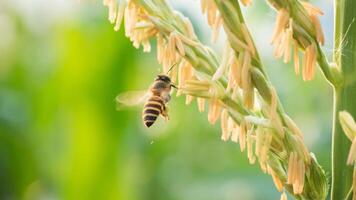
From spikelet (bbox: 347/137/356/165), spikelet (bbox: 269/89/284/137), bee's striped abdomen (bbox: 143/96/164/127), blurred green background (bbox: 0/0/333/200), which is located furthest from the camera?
blurred green background (bbox: 0/0/333/200)

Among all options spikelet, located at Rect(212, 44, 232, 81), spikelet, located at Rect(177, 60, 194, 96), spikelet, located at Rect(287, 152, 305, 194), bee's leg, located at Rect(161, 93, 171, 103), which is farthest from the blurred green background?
spikelet, located at Rect(287, 152, 305, 194)

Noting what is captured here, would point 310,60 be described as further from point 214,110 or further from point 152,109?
point 152,109

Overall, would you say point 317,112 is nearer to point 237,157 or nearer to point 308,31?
point 237,157

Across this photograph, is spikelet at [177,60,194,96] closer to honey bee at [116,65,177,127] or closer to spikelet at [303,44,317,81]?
spikelet at [303,44,317,81]

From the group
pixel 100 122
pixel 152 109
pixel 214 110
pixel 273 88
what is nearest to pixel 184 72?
pixel 214 110

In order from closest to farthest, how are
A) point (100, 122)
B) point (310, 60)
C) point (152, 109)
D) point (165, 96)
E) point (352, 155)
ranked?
1. point (352, 155)
2. point (310, 60)
3. point (152, 109)
4. point (165, 96)
5. point (100, 122)

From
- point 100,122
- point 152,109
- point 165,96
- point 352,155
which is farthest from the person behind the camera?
point 100,122

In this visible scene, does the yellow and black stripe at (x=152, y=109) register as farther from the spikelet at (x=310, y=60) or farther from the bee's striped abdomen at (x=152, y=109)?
the spikelet at (x=310, y=60)

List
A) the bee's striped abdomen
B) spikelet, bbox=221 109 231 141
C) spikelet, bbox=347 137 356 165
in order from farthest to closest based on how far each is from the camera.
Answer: the bee's striped abdomen
spikelet, bbox=221 109 231 141
spikelet, bbox=347 137 356 165
